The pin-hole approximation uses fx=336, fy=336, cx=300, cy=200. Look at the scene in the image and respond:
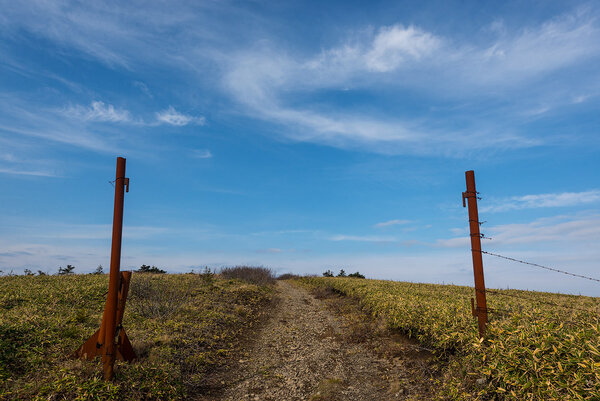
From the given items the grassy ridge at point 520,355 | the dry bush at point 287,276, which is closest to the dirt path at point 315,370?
the grassy ridge at point 520,355

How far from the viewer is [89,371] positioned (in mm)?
6266

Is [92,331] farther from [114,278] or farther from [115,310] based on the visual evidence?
[114,278]

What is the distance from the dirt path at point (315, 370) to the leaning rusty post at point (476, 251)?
2.15 meters

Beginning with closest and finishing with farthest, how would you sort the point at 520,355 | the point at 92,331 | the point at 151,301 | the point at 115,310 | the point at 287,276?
1. the point at 520,355
2. the point at 115,310
3. the point at 92,331
4. the point at 151,301
5. the point at 287,276

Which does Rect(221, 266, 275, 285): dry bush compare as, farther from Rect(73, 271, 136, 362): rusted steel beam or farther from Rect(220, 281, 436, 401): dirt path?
Rect(73, 271, 136, 362): rusted steel beam

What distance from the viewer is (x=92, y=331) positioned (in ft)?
27.9

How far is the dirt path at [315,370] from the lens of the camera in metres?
7.28

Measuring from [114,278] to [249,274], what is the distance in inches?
739

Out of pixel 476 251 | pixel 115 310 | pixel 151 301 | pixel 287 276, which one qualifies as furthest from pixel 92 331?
pixel 287 276

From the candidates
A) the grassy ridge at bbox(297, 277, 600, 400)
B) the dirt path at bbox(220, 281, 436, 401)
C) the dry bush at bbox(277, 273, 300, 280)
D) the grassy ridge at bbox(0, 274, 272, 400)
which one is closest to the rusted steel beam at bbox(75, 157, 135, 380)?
the grassy ridge at bbox(0, 274, 272, 400)

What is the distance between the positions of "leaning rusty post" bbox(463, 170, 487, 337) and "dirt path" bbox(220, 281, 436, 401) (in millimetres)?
2153

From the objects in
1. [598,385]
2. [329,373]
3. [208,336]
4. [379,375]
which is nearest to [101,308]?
[208,336]

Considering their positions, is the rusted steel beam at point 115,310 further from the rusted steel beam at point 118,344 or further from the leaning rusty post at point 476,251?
the leaning rusty post at point 476,251

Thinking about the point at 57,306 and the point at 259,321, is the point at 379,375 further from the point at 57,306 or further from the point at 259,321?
the point at 57,306
